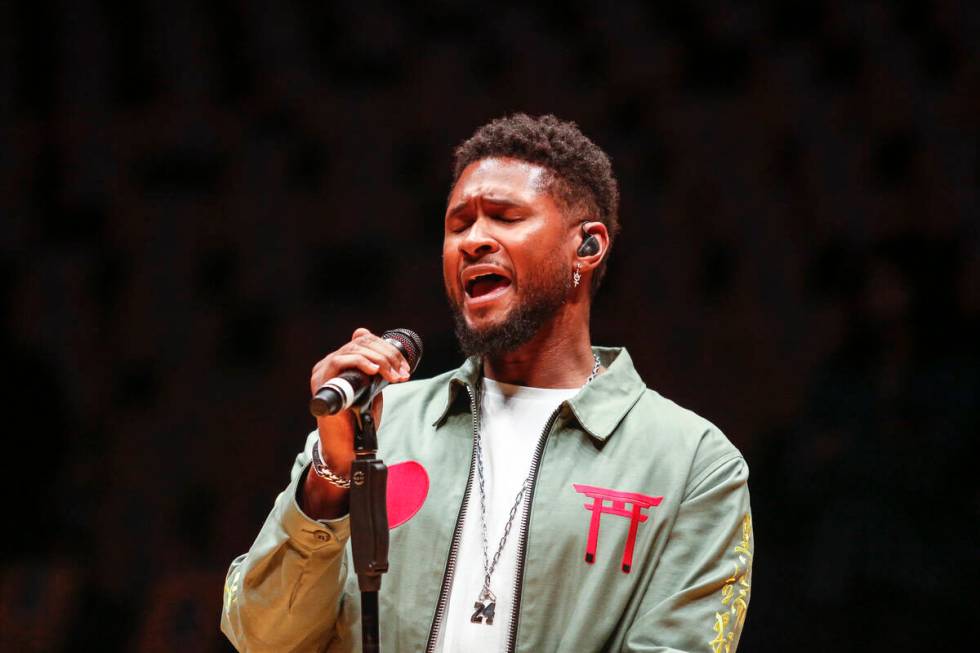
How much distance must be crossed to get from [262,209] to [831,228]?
1423 millimetres

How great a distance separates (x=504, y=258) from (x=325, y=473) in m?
0.45

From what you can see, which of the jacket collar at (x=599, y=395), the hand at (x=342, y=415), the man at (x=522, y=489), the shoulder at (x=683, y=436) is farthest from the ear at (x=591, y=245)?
the hand at (x=342, y=415)

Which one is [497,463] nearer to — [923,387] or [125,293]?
[923,387]

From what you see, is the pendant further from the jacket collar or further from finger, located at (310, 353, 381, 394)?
finger, located at (310, 353, 381, 394)

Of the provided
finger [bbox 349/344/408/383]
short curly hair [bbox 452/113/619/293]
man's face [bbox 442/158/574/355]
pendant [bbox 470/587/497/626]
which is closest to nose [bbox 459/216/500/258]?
man's face [bbox 442/158/574/355]

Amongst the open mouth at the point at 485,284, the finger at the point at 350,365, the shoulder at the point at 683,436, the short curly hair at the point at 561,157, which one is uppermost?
the short curly hair at the point at 561,157

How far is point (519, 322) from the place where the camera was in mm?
1538

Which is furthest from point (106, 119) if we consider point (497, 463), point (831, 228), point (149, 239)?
point (831, 228)

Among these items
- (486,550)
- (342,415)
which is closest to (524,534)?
(486,550)

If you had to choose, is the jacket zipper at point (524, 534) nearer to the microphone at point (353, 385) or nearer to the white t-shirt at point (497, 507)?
the white t-shirt at point (497, 507)

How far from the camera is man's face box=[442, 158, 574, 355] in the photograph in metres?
1.53

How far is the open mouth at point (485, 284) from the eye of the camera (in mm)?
1543

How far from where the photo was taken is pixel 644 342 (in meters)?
2.39

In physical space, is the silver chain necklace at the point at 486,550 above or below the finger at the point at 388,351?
below
